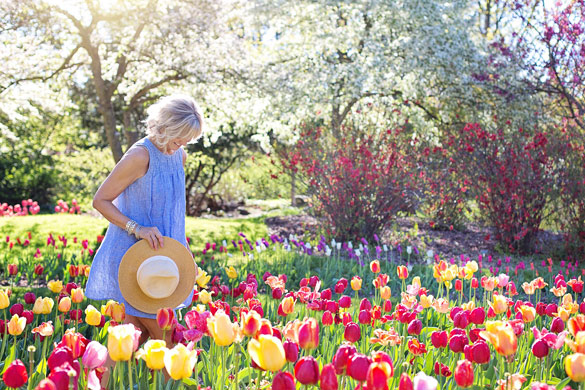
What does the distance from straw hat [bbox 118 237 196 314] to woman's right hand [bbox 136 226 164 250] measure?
2 cm

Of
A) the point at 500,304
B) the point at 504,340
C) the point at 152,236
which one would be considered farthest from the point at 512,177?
the point at 504,340

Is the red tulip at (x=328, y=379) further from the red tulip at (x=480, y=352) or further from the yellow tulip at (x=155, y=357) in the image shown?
the red tulip at (x=480, y=352)

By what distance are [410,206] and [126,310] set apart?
17.7ft

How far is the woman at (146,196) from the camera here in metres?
2.39

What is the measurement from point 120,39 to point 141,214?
7.66m

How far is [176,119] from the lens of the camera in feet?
7.78

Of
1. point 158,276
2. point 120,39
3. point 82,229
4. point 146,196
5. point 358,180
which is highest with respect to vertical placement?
point 120,39

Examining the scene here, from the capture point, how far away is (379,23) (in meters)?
12.0

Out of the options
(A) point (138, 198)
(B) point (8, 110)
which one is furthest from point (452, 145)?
(B) point (8, 110)

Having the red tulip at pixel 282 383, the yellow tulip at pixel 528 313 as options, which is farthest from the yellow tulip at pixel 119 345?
the yellow tulip at pixel 528 313

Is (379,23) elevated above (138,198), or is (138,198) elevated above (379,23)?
(379,23)

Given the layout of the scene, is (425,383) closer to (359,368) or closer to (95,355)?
(359,368)

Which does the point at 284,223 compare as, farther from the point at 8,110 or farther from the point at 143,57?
the point at 8,110

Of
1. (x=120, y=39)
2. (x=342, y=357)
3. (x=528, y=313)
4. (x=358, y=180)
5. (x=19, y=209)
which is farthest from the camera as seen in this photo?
(x=120, y=39)
